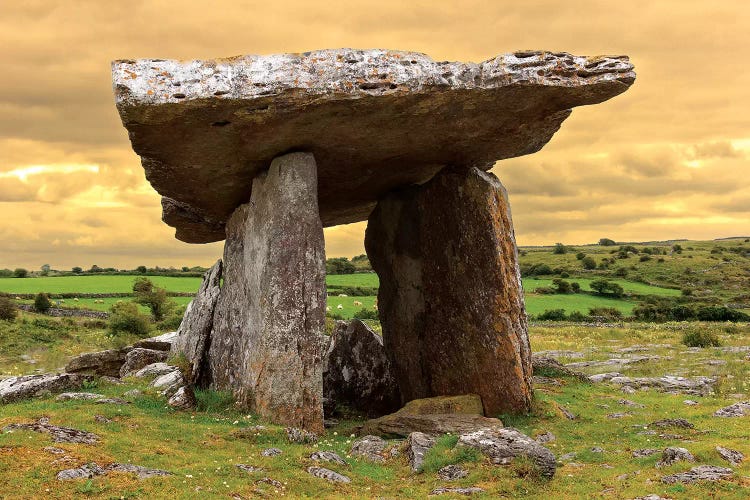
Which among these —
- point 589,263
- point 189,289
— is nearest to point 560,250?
point 589,263

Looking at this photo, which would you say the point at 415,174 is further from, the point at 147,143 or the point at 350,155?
the point at 147,143

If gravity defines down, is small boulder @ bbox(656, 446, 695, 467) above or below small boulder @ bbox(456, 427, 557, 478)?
below

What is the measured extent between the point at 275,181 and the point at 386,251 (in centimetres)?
586

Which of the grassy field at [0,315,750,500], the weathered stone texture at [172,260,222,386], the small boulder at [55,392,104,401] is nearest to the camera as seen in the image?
the grassy field at [0,315,750,500]

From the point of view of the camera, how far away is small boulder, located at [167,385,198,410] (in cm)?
1449

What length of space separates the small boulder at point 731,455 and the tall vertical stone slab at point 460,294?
5769 mm

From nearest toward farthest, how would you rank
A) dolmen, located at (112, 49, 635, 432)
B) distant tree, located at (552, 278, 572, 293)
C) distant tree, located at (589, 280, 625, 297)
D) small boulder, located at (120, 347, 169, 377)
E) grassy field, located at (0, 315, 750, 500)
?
1. grassy field, located at (0, 315, 750, 500)
2. dolmen, located at (112, 49, 635, 432)
3. small boulder, located at (120, 347, 169, 377)
4. distant tree, located at (589, 280, 625, 297)
5. distant tree, located at (552, 278, 572, 293)

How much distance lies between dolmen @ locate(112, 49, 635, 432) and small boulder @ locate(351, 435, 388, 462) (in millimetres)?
1482

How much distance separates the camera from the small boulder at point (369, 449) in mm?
12109

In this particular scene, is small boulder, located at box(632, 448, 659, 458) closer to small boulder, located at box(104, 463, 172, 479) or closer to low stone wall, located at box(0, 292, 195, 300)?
→ small boulder, located at box(104, 463, 172, 479)

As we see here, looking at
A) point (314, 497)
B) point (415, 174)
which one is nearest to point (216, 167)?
point (415, 174)

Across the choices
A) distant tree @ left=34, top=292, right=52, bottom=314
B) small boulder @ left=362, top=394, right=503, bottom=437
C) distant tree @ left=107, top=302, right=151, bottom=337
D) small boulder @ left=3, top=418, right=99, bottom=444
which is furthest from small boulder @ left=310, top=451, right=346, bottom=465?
distant tree @ left=34, top=292, right=52, bottom=314

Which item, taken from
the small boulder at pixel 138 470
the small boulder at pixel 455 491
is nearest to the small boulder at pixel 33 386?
the small boulder at pixel 138 470

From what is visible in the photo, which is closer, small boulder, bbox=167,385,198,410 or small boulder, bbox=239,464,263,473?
small boulder, bbox=239,464,263,473
